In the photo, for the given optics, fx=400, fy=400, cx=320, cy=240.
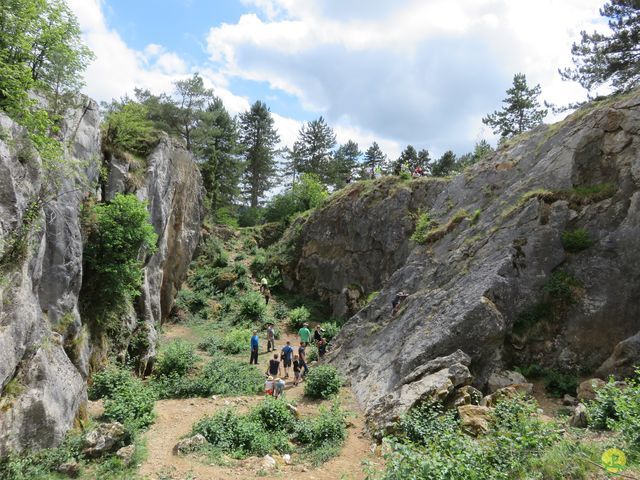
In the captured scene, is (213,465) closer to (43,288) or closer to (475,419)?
(475,419)

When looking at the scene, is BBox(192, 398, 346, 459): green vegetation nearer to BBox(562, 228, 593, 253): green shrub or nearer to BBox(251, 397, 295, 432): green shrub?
BBox(251, 397, 295, 432): green shrub

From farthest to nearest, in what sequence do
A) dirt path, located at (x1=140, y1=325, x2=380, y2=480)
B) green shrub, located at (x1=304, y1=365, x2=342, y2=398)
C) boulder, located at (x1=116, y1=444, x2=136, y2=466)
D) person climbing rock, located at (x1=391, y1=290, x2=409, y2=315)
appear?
1. person climbing rock, located at (x1=391, y1=290, x2=409, y2=315)
2. green shrub, located at (x1=304, y1=365, x2=342, y2=398)
3. boulder, located at (x1=116, y1=444, x2=136, y2=466)
4. dirt path, located at (x1=140, y1=325, x2=380, y2=480)

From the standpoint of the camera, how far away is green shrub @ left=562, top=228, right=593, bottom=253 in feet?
42.7

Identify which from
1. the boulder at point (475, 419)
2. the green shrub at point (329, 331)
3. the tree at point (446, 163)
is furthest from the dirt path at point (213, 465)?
the tree at point (446, 163)

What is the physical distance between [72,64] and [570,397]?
56.2 feet

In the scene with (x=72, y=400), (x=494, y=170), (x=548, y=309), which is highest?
(x=494, y=170)

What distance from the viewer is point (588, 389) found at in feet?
32.8

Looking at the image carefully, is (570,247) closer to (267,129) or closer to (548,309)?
(548,309)

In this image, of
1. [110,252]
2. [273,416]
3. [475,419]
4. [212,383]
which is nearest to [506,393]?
[475,419]

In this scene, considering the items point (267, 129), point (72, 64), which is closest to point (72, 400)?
point (72, 64)

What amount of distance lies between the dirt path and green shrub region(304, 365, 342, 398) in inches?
11.8

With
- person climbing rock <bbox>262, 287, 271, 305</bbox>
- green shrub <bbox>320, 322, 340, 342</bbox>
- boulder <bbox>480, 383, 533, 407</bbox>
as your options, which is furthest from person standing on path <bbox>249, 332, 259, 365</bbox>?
person climbing rock <bbox>262, 287, 271, 305</bbox>

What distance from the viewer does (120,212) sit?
1434cm

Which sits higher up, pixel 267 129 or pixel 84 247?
pixel 267 129
